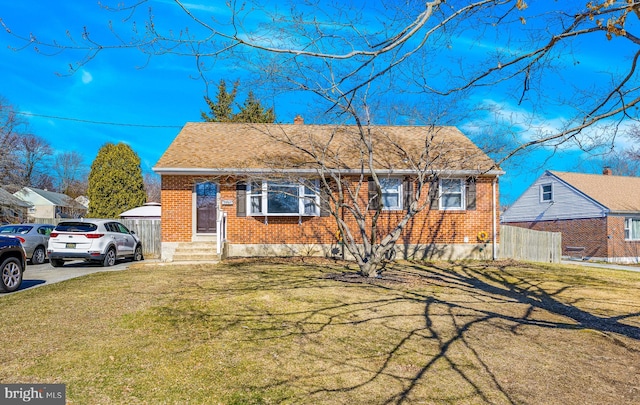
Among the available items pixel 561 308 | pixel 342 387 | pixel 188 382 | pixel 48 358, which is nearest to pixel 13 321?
pixel 48 358

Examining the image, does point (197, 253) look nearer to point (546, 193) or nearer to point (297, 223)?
point (297, 223)

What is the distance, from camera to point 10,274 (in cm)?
895

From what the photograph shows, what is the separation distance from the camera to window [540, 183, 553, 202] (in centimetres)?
2911

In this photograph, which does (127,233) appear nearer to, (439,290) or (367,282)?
(367,282)

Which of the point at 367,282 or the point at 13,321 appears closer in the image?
the point at 13,321

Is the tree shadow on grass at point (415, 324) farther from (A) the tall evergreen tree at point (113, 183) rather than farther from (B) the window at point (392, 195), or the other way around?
(A) the tall evergreen tree at point (113, 183)

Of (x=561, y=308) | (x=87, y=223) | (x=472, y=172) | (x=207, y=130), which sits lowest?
(x=561, y=308)

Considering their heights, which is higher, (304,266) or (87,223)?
(87,223)

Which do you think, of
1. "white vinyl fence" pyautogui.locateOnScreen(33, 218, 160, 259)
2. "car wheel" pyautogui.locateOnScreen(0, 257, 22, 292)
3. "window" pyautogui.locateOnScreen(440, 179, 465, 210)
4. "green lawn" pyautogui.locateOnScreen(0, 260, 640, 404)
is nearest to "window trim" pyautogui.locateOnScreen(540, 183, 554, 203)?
"window" pyautogui.locateOnScreen(440, 179, 465, 210)

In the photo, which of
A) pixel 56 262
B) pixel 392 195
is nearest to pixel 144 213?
pixel 56 262

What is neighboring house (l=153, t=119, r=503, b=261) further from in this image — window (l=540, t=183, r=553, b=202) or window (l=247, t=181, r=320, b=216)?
window (l=540, t=183, r=553, b=202)

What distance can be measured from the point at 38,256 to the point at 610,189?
3194 cm

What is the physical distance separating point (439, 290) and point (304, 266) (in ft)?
15.3

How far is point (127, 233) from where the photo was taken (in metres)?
15.7
